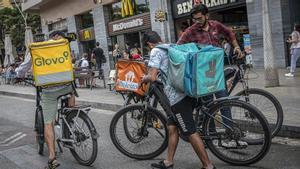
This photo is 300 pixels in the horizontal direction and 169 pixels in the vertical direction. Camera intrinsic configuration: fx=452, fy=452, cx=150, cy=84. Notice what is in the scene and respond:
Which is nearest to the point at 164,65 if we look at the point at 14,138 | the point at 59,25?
the point at 14,138

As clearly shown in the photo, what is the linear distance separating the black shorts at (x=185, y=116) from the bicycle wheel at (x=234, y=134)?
0.37 metres

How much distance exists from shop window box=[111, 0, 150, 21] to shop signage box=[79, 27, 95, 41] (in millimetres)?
3179

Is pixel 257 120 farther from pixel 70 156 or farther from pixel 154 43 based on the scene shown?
pixel 70 156

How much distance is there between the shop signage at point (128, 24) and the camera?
21.9 m

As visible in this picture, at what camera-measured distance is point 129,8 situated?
889 inches

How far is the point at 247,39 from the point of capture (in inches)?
620

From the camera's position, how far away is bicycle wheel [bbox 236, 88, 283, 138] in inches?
237

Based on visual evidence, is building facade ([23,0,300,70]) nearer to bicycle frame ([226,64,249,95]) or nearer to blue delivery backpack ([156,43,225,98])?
bicycle frame ([226,64,249,95])

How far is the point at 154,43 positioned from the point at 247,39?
35.5ft

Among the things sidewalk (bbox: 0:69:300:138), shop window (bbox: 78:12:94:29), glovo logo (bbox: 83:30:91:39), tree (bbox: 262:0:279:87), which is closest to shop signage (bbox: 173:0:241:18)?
sidewalk (bbox: 0:69:300:138)

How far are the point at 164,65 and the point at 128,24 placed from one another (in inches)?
713

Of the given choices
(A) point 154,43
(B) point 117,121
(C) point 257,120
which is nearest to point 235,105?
(C) point 257,120

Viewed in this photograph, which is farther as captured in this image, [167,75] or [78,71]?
[78,71]

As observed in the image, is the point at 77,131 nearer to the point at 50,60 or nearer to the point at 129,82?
the point at 50,60
